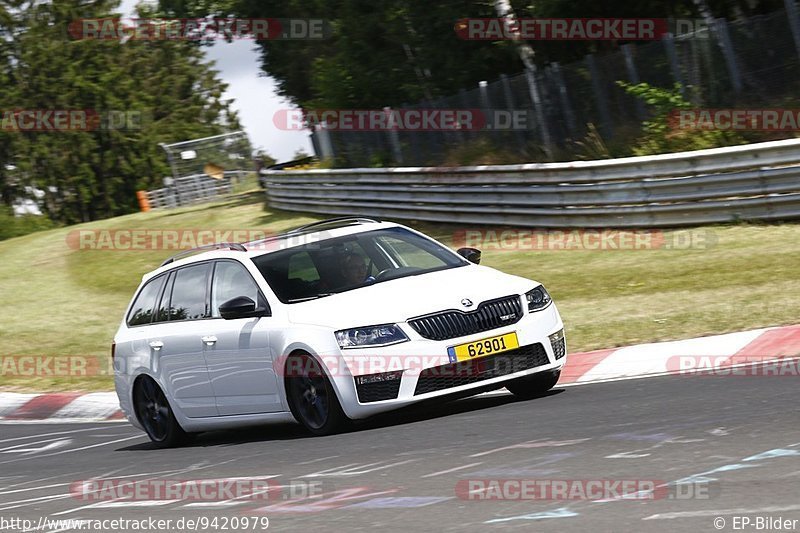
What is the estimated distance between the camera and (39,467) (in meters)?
11.1

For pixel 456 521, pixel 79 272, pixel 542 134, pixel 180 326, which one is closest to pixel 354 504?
pixel 456 521

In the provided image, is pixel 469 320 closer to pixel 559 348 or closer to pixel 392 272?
pixel 559 348

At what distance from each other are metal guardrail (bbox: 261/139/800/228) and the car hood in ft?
28.0

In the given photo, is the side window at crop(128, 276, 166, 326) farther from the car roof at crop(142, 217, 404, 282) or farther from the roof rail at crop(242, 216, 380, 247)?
the roof rail at crop(242, 216, 380, 247)

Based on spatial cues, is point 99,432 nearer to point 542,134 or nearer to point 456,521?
point 456,521

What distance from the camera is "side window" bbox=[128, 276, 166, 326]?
459 inches

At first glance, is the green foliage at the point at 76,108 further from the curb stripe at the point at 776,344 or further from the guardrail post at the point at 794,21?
the curb stripe at the point at 776,344

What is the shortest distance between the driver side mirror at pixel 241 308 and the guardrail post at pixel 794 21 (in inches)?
499

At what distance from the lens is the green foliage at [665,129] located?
20516mm

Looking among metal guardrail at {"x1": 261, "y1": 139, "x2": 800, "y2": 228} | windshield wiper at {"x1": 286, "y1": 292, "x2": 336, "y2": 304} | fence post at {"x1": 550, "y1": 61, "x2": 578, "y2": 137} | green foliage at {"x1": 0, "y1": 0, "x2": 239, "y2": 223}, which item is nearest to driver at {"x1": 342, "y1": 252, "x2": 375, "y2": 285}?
windshield wiper at {"x1": 286, "y1": 292, "x2": 336, "y2": 304}

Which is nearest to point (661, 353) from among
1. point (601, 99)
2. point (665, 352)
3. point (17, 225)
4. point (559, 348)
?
point (665, 352)

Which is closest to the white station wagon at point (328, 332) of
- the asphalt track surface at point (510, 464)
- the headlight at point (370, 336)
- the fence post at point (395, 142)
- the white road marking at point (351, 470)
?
the headlight at point (370, 336)

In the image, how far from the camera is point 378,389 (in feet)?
29.7

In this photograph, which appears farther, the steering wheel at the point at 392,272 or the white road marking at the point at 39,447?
the white road marking at the point at 39,447
